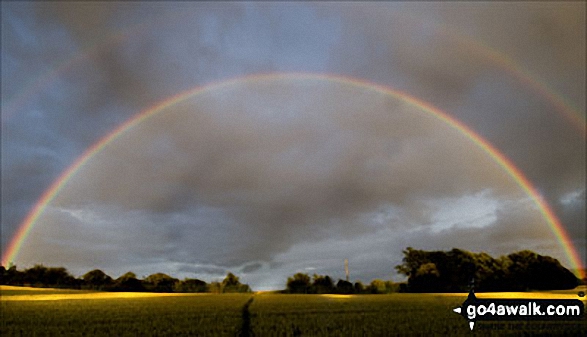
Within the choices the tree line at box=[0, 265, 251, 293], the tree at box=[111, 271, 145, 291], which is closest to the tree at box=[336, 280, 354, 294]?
the tree line at box=[0, 265, 251, 293]

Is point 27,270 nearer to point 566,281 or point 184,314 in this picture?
point 184,314

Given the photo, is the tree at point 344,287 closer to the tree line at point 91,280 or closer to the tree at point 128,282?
the tree line at point 91,280

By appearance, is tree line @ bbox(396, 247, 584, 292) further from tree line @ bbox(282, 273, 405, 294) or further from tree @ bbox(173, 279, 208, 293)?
tree @ bbox(173, 279, 208, 293)

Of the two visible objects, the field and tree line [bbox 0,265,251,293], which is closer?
the field

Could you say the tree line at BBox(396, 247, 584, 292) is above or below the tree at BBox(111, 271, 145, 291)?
above

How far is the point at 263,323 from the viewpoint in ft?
108

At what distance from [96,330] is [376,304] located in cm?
2536

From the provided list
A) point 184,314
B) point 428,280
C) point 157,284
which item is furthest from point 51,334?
point 157,284

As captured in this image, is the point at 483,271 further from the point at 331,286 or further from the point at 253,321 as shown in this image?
the point at 253,321

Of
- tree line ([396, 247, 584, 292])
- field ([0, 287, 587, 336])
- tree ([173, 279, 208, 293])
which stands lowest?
field ([0, 287, 587, 336])

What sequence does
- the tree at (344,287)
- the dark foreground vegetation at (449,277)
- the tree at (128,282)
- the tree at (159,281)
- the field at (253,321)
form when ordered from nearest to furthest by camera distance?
1. the field at (253,321)
2. the tree at (344,287)
3. the dark foreground vegetation at (449,277)
4. the tree at (128,282)
5. the tree at (159,281)

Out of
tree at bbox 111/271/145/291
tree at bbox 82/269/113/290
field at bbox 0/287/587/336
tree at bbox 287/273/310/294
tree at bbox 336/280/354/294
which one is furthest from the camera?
tree at bbox 82/269/113/290

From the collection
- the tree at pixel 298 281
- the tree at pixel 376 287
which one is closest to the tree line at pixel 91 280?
the tree at pixel 298 281

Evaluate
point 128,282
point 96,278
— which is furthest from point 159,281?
point 96,278
